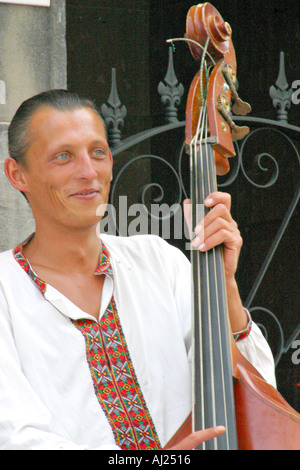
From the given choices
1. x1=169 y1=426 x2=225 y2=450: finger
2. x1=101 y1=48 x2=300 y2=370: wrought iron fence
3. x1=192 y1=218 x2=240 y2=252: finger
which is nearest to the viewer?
x1=169 y1=426 x2=225 y2=450: finger

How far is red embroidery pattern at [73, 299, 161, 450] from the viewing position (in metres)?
1.69

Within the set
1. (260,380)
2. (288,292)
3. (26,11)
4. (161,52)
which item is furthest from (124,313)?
(161,52)

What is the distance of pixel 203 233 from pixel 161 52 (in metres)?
3.46

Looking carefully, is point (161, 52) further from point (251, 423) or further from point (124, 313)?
point (251, 423)

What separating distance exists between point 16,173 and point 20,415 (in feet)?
2.11

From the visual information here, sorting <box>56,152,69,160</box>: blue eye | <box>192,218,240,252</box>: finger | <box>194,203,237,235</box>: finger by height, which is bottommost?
<box>192,218,240,252</box>: finger

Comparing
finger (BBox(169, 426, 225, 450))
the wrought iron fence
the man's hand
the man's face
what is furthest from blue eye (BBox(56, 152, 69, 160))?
finger (BBox(169, 426, 225, 450))

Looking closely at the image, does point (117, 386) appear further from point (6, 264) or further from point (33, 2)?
point (33, 2)

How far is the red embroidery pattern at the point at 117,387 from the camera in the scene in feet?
5.56

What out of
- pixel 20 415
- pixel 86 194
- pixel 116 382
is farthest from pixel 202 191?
pixel 20 415

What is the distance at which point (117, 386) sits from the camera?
173cm

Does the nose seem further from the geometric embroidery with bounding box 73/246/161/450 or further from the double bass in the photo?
the geometric embroidery with bounding box 73/246/161/450

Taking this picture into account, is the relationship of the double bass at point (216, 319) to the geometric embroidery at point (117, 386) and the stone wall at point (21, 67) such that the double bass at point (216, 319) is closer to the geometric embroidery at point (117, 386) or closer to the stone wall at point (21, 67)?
the geometric embroidery at point (117, 386)

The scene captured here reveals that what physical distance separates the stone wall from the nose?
64cm
